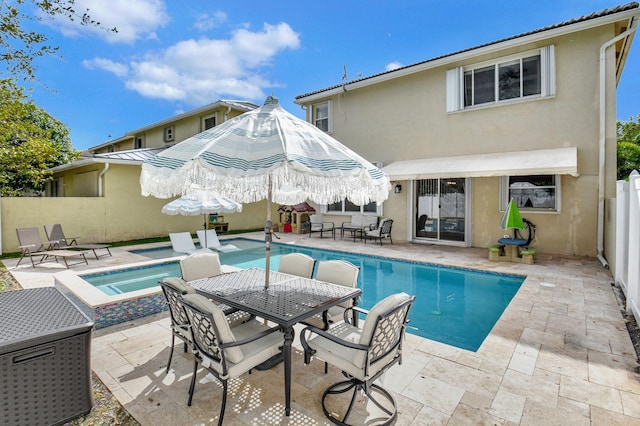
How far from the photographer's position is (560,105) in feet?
46.9

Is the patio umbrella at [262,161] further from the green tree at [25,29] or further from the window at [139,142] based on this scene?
the window at [139,142]

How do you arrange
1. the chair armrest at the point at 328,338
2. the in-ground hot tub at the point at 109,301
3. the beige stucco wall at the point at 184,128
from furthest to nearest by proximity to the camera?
the beige stucco wall at the point at 184,128
the in-ground hot tub at the point at 109,301
the chair armrest at the point at 328,338

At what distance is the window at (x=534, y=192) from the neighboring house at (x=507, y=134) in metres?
0.04

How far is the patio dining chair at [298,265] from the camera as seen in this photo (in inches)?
273

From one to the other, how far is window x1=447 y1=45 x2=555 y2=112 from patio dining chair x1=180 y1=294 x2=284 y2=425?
16712 millimetres

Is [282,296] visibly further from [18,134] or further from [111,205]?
[111,205]

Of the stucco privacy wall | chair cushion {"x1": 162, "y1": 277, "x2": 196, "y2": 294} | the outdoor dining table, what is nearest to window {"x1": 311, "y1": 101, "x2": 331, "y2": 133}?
the stucco privacy wall

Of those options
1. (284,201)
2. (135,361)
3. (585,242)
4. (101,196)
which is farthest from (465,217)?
(101,196)

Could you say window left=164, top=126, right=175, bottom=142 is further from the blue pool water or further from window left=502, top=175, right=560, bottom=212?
window left=502, top=175, right=560, bottom=212

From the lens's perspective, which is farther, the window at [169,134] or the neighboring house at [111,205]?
the window at [169,134]

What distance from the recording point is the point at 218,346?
151 inches

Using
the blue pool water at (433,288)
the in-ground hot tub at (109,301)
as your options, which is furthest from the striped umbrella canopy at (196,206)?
the in-ground hot tub at (109,301)

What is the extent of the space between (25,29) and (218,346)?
33.1 ft

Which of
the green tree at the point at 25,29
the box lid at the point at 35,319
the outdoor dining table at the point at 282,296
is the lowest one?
the outdoor dining table at the point at 282,296
